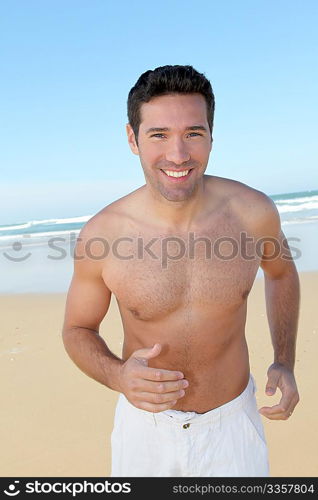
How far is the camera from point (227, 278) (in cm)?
240

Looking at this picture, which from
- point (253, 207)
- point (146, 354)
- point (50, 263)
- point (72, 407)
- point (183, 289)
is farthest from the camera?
point (50, 263)

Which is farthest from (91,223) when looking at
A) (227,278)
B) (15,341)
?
(15,341)

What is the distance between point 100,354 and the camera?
89.8 inches

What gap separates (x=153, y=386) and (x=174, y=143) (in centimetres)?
101

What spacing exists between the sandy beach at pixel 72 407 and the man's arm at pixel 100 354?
1725 mm

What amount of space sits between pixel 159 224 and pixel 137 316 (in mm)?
446

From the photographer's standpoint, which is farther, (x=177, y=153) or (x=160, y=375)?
(x=177, y=153)

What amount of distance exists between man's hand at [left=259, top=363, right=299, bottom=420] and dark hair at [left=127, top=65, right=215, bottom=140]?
1174mm

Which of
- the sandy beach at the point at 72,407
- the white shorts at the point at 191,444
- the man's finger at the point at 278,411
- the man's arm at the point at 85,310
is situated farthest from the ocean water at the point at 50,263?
the man's finger at the point at 278,411

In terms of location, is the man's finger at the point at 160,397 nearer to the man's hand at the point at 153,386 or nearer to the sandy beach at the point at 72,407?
the man's hand at the point at 153,386

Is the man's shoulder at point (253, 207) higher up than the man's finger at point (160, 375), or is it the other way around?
the man's shoulder at point (253, 207)

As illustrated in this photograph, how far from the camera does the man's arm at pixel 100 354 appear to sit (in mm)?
1872

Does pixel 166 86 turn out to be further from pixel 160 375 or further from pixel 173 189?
pixel 160 375

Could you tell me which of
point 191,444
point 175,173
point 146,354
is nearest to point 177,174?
point 175,173
